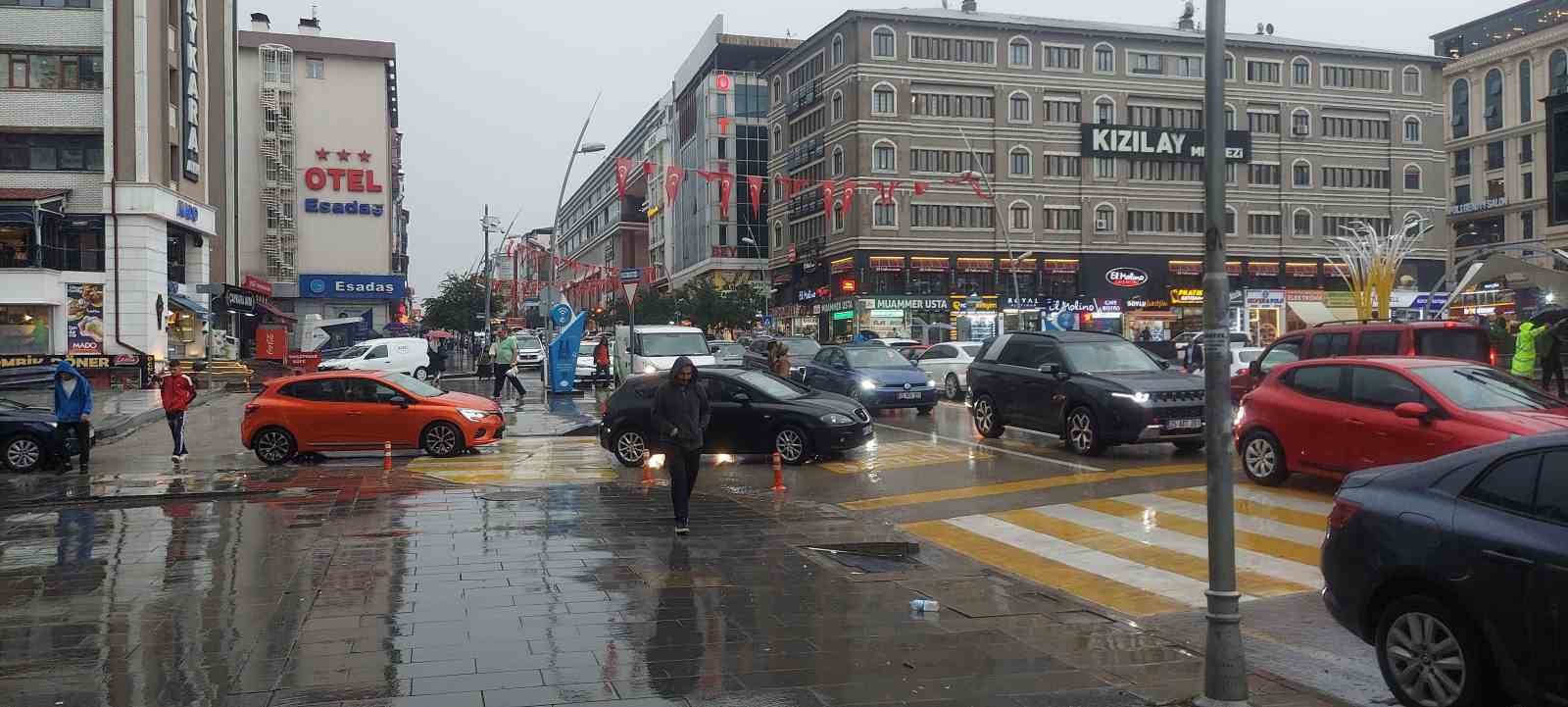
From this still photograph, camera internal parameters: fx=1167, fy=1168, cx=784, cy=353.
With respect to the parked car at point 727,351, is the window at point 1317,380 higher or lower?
lower

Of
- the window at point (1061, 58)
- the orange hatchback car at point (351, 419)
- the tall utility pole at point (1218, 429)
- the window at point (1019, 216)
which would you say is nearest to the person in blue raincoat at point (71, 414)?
the orange hatchback car at point (351, 419)

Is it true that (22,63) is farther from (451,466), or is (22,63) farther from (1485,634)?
(1485,634)

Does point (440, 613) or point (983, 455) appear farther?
point (983, 455)

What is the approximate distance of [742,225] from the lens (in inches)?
3479

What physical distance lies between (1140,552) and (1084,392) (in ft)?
21.5

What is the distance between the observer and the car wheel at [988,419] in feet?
60.1

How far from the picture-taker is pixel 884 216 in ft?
217

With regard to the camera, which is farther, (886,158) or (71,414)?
(886,158)

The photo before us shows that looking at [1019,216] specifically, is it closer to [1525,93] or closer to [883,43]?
[883,43]

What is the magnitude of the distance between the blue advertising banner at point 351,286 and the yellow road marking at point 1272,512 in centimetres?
6516

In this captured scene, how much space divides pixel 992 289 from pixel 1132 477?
54.5 meters

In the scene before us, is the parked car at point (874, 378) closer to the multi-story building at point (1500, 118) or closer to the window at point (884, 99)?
the window at point (884, 99)

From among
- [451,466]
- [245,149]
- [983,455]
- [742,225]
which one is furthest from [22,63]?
[742,225]

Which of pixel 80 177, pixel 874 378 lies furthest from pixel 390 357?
pixel 874 378
